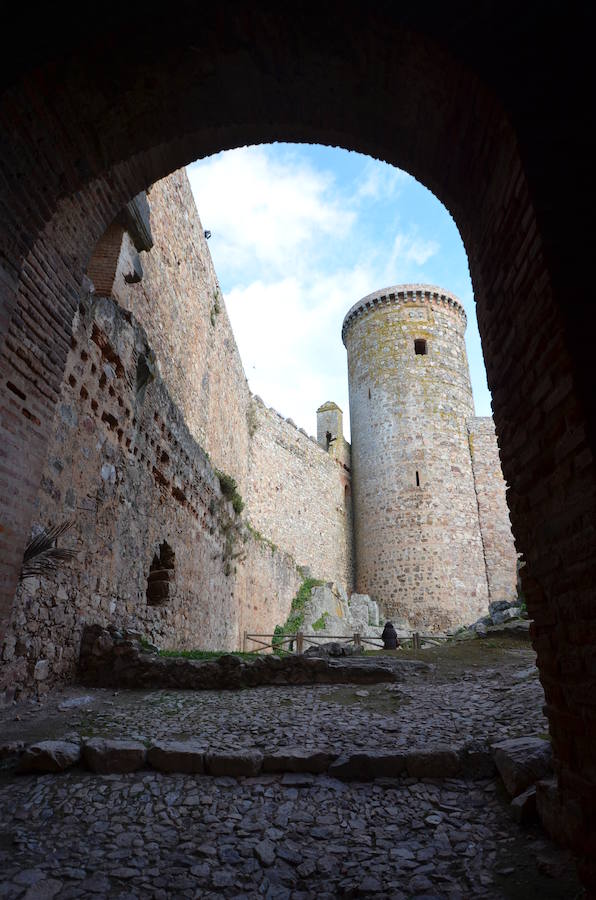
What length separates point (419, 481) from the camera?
2122 centimetres

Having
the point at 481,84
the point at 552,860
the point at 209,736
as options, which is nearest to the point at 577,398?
the point at 481,84

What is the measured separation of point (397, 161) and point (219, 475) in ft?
29.0

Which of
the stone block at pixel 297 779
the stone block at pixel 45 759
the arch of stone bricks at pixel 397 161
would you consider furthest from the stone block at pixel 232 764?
the arch of stone bricks at pixel 397 161

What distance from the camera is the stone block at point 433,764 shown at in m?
3.23

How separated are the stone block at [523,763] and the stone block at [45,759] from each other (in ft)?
8.31

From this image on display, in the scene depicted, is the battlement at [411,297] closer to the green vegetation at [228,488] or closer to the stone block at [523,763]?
the green vegetation at [228,488]

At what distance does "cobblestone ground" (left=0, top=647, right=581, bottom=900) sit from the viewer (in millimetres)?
2146

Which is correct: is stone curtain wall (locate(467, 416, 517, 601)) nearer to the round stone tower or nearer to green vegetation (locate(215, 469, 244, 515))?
the round stone tower

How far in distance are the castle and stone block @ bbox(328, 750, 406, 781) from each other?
2.55 meters

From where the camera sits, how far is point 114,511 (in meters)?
6.07

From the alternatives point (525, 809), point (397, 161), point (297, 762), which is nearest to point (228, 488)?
point (297, 762)

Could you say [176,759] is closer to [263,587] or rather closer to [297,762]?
[297,762]

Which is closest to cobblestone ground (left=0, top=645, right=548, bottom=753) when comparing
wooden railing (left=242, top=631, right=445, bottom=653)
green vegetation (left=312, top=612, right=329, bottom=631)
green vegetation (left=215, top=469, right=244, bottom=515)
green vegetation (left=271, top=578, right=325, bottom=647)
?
wooden railing (left=242, top=631, right=445, bottom=653)

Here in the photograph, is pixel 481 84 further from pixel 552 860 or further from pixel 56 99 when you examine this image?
pixel 552 860
